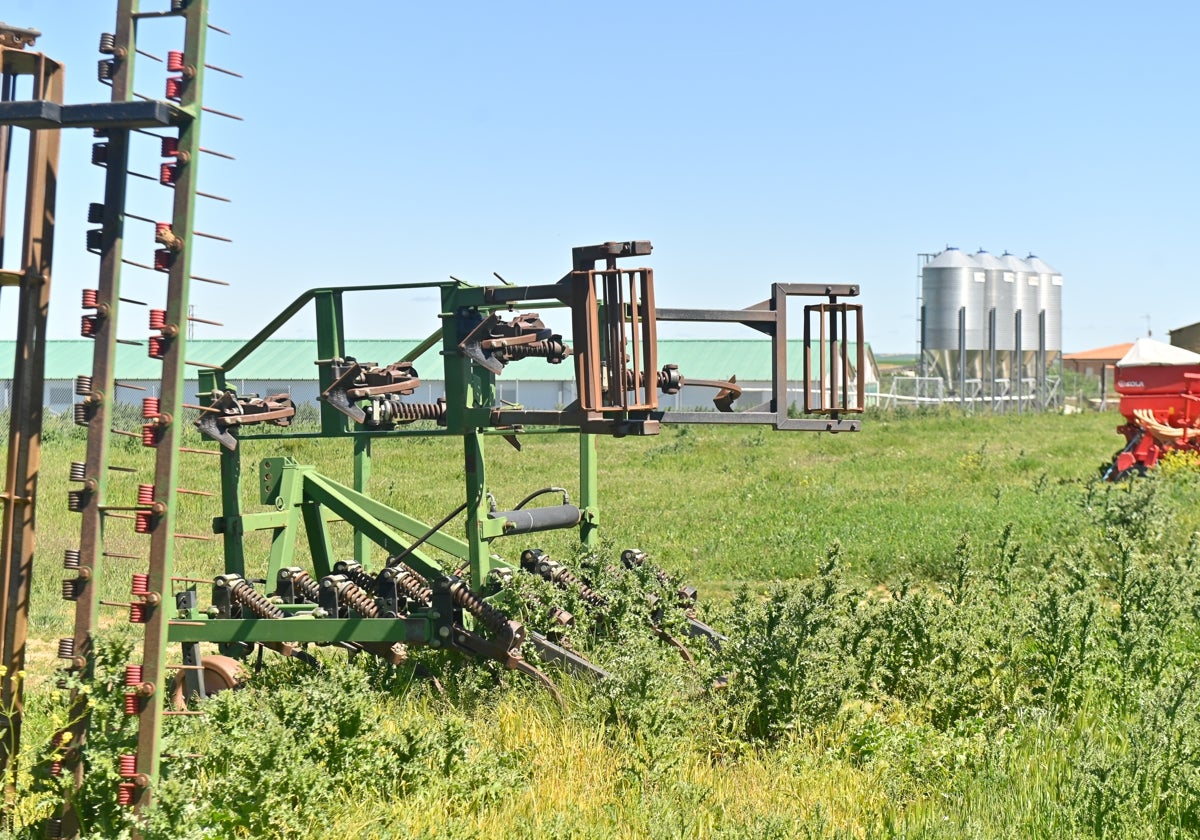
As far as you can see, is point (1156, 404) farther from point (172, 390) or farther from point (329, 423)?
point (172, 390)

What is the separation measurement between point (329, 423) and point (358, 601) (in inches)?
Answer: 41.7

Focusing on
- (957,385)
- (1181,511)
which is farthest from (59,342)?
(1181,511)

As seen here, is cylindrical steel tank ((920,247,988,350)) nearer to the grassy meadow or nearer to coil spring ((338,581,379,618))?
the grassy meadow

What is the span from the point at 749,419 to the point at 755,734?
159 cm

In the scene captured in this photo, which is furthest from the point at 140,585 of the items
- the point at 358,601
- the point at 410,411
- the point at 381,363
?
the point at 381,363

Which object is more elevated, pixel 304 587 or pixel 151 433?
pixel 151 433

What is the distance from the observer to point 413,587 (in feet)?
25.6

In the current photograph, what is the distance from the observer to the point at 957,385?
Answer: 175 ft

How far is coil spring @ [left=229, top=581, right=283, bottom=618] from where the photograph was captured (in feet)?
25.1

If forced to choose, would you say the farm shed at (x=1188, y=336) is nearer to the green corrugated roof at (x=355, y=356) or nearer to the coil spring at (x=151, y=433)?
the green corrugated roof at (x=355, y=356)

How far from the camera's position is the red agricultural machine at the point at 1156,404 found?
66.0ft

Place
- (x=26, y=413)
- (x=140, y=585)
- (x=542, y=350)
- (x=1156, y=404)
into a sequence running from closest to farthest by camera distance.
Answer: (x=140, y=585), (x=26, y=413), (x=542, y=350), (x=1156, y=404)

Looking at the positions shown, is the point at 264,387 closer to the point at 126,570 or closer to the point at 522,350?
the point at 126,570

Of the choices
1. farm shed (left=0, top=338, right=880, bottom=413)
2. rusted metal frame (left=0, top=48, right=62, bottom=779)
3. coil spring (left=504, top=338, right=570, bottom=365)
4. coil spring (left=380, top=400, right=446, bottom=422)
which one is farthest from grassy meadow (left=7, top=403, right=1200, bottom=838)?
farm shed (left=0, top=338, right=880, bottom=413)
